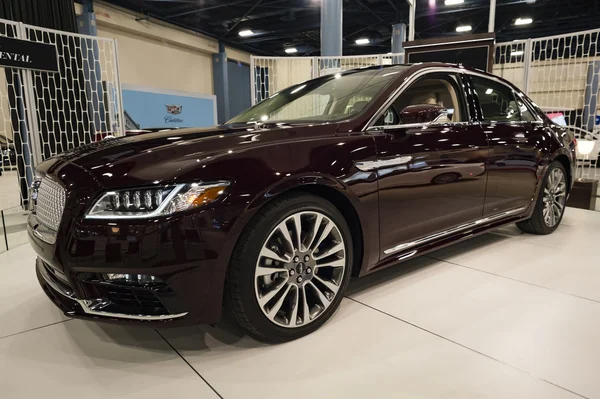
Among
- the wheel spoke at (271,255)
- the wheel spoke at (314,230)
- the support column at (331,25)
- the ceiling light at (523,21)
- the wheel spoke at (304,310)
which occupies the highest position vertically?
the ceiling light at (523,21)

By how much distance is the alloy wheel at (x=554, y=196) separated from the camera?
312 centimetres

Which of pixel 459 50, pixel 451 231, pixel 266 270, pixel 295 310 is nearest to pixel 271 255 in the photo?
pixel 266 270

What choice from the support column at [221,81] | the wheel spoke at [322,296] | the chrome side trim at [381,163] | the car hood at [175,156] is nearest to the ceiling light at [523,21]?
the support column at [221,81]

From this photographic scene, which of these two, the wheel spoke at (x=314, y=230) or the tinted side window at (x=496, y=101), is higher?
the tinted side window at (x=496, y=101)

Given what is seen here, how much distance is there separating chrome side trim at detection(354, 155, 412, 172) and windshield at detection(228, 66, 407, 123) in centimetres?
27

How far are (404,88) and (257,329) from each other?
4.70 ft

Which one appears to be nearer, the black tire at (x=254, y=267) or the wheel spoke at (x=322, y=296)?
the black tire at (x=254, y=267)

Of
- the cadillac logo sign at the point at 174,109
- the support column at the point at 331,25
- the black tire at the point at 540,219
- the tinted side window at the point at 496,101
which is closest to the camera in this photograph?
the tinted side window at the point at 496,101

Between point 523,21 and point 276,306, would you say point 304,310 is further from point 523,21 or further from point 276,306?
point 523,21

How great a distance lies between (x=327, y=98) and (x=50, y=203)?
152 cm

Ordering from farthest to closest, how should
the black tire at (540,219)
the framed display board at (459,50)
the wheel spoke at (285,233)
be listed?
1. the framed display board at (459,50)
2. the black tire at (540,219)
3. the wheel spoke at (285,233)

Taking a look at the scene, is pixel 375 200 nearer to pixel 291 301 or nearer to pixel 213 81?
pixel 291 301

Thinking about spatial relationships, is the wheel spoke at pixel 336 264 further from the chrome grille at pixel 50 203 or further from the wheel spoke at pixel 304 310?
the chrome grille at pixel 50 203

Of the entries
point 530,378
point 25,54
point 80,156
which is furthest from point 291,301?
point 25,54
